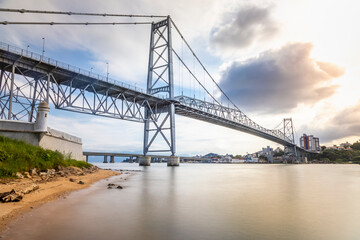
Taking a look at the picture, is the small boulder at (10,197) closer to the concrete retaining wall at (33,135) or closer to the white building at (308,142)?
the concrete retaining wall at (33,135)

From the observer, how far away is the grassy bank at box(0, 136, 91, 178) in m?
11.5

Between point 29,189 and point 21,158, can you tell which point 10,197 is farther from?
point 21,158

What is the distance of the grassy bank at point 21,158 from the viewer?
452 inches

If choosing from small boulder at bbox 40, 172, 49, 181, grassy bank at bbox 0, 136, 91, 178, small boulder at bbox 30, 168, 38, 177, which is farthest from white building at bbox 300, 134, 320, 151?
small boulder at bbox 30, 168, 38, 177

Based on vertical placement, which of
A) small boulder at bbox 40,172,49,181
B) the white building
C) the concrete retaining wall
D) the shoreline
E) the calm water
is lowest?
the calm water

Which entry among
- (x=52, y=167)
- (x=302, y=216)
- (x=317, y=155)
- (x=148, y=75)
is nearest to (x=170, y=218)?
(x=302, y=216)

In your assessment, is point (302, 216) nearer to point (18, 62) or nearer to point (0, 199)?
point (0, 199)

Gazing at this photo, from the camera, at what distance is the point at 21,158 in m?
12.9

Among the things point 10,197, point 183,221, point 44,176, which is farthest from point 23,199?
point 183,221

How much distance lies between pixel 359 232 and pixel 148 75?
49653 millimetres

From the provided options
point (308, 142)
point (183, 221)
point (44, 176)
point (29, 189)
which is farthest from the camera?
point (308, 142)

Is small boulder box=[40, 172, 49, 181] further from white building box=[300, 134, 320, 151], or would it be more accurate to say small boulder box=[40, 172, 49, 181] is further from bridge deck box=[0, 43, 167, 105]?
white building box=[300, 134, 320, 151]

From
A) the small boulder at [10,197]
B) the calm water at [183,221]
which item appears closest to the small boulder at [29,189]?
the small boulder at [10,197]

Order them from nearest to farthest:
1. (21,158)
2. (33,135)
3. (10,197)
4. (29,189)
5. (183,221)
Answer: (183,221) → (10,197) → (29,189) → (21,158) → (33,135)
